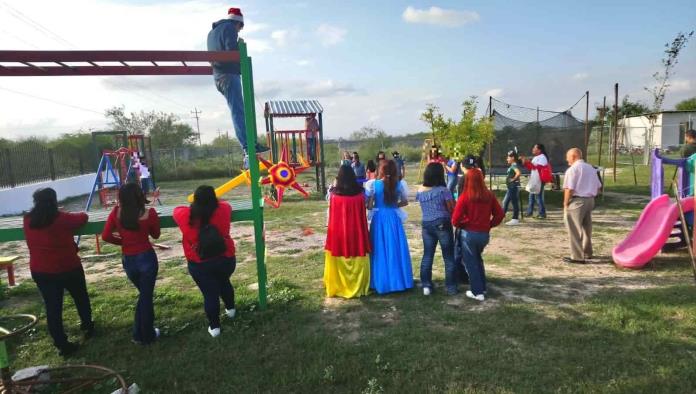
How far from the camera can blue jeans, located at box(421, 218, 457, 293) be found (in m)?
4.76

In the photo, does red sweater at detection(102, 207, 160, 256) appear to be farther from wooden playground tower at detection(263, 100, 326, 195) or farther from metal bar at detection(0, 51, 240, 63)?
wooden playground tower at detection(263, 100, 326, 195)

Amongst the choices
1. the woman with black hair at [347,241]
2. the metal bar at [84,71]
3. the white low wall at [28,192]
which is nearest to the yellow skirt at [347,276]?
the woman with black hair at [347,241]

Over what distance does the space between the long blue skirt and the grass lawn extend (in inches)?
6.3

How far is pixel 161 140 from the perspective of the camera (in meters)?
38.9

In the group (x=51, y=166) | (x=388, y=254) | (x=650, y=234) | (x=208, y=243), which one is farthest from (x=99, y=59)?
(x=51, y=166)

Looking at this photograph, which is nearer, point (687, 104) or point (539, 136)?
point (539, 136)

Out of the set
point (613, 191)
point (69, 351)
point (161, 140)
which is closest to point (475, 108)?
point (613, 191)

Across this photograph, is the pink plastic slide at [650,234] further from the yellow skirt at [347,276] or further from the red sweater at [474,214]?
the yellow skirt at [347,276]

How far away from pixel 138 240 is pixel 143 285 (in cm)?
43

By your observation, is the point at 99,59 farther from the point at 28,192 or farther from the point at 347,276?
the point at 28,192

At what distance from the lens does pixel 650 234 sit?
19.2 feet

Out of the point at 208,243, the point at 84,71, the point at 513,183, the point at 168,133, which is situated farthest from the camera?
the point at 168,133

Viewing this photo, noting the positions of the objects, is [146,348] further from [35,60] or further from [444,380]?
[35,60]

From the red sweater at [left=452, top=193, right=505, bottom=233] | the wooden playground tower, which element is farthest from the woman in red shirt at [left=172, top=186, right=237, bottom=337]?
the wooden playground tower
